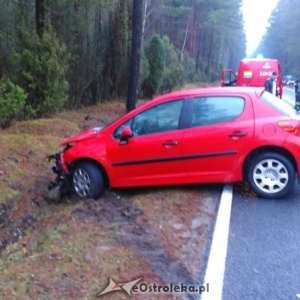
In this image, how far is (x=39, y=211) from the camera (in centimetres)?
736

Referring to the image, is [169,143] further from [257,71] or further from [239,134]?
[257,71]

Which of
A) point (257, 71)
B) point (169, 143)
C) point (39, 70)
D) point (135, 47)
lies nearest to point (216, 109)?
point (169, 143)

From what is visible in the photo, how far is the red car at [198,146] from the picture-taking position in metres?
6.61

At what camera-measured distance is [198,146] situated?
673cm

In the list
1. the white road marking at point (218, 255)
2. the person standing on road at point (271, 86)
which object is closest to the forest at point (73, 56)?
the person standing on road at point (271, 86)

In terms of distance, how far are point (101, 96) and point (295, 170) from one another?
49.8 ft

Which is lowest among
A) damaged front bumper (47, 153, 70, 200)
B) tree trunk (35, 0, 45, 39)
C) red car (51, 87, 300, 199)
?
damaged front bumper (47, 153, 70, 200)

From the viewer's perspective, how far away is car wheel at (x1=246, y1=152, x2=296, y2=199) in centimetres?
658

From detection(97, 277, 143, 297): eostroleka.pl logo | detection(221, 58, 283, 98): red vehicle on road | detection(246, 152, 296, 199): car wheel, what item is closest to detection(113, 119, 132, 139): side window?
detection(246, 152, 296, 199): car wheel

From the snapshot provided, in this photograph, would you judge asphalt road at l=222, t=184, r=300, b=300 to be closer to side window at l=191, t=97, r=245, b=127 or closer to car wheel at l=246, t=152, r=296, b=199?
car wheel at l=246, t=152, r=296, b=199

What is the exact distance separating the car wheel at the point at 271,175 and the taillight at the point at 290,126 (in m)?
0.38

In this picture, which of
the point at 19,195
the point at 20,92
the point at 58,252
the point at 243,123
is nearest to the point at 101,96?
the point at 20,92

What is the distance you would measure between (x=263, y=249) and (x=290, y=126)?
2331mm

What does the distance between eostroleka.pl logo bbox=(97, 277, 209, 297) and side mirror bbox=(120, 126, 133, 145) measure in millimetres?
3130
